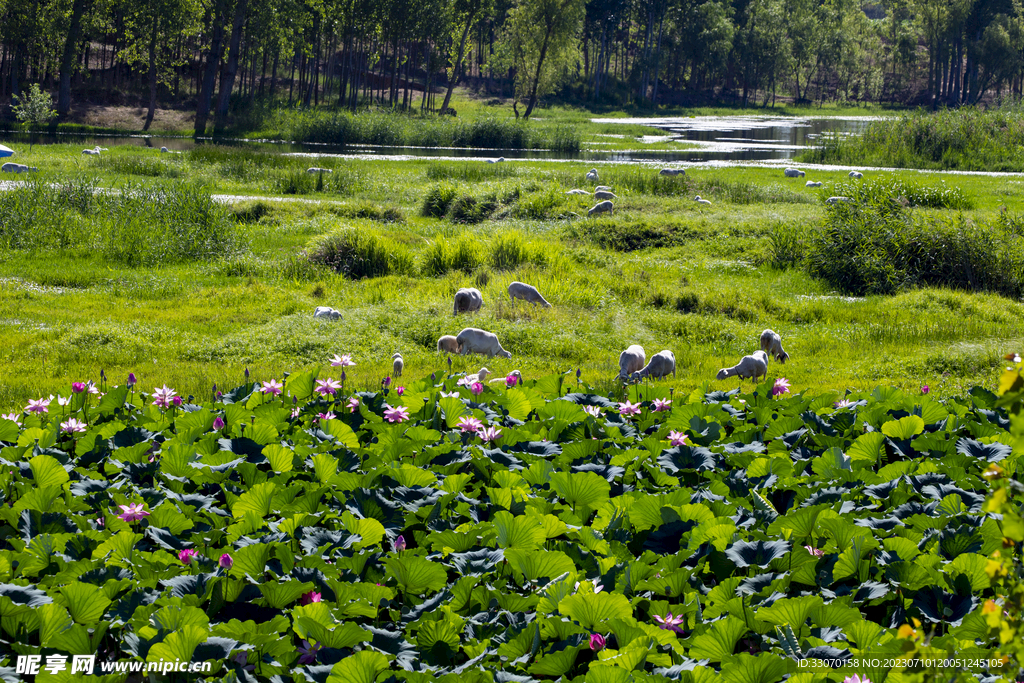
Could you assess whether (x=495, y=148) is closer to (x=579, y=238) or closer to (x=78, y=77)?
(x=579, y=238)

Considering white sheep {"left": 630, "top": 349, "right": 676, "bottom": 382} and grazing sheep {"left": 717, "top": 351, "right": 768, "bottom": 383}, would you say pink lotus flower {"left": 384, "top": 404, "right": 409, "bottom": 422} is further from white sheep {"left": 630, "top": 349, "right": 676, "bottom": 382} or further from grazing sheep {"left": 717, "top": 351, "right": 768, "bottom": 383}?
grazing sheep {"left": 717, "top": 351, "right": 768, "bottom": 383}

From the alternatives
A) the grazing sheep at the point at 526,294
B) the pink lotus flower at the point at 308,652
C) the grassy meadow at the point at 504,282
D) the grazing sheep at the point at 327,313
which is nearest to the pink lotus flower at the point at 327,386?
the grassy meadow at the point at 504,282

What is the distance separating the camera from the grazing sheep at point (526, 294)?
14750 mm

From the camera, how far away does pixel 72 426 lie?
5621 millimetres

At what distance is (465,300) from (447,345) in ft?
7.00

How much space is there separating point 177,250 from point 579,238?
9.89 meters

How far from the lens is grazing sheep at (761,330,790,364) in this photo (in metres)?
12.0

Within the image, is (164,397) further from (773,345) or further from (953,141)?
(953,141)

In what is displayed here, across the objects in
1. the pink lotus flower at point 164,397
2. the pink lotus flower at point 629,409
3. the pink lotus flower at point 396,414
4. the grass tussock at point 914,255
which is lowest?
the pink lotus flower at point 164,397

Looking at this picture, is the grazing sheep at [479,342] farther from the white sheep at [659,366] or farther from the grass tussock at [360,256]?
the grass tussock at [360,256]

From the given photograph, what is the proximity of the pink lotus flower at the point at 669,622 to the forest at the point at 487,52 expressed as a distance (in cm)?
5270

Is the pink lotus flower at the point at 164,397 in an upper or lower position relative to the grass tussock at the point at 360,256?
lower

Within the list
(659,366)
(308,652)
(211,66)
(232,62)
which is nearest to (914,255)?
(659,366)

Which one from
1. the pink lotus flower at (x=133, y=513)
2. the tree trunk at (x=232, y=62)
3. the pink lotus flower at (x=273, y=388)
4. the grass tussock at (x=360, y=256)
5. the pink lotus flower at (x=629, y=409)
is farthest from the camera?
the tree trunk at (x=232, y=62)
